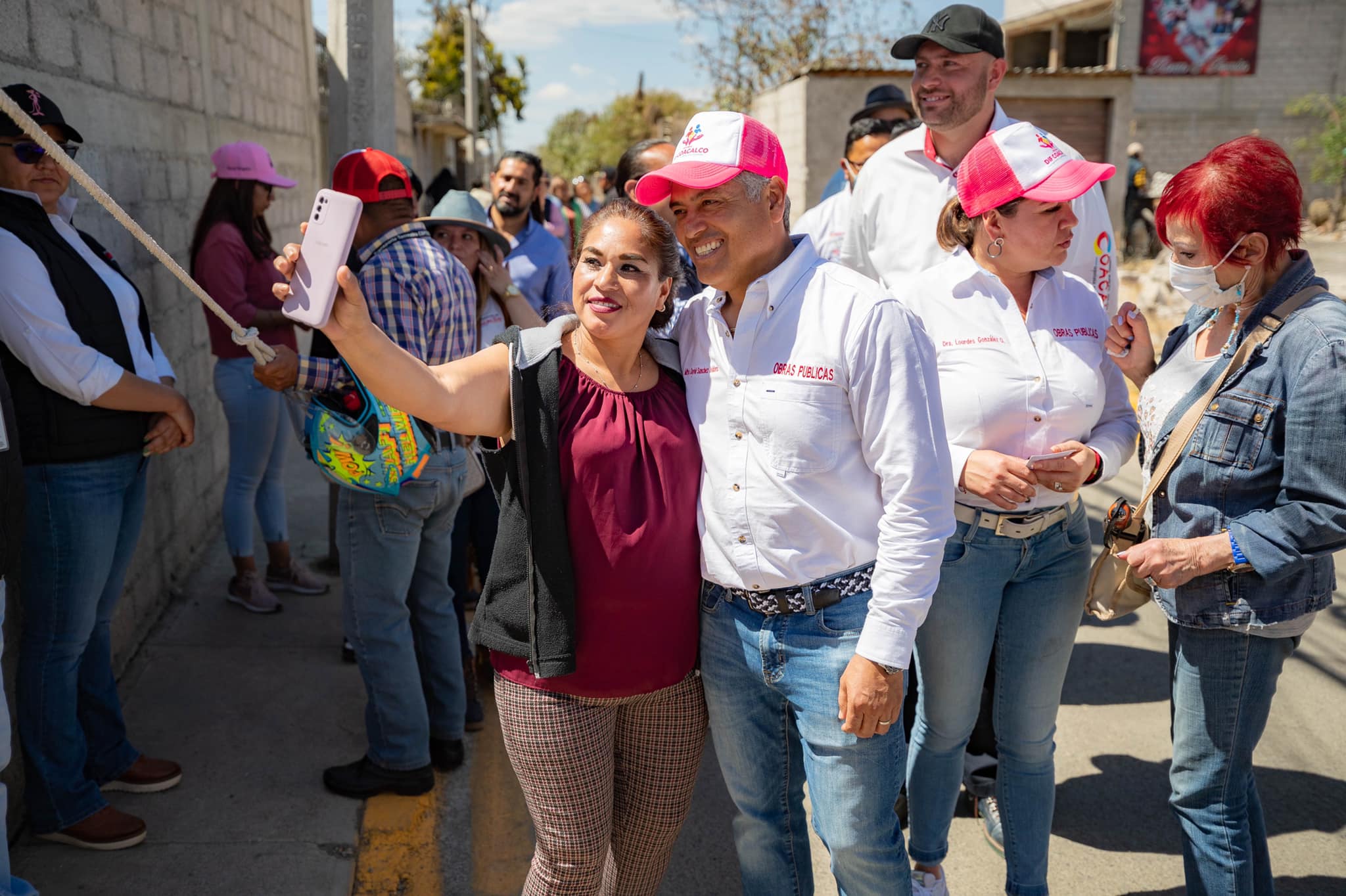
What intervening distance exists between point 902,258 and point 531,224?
237cm

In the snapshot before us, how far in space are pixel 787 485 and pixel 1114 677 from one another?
10.5 ft

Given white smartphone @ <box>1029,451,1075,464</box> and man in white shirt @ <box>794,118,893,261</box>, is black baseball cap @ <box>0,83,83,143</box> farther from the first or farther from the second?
white smartphone @ <box>1029,451,1075,464</box>

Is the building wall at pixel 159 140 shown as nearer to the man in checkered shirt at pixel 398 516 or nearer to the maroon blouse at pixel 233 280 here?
the maroon blouse at pixel 233 280

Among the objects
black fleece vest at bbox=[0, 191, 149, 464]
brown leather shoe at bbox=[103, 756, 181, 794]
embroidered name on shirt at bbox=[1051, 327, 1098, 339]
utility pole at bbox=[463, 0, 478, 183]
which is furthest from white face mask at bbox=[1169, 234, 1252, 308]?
utility pole at bbox=[463, 0, 478, 183]

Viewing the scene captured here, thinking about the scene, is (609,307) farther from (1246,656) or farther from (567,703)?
(1246,656)

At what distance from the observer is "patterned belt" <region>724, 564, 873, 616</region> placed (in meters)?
2.20

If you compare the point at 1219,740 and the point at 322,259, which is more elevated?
the point at 322,259

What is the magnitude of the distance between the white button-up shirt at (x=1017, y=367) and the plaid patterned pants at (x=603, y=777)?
0.93 metres

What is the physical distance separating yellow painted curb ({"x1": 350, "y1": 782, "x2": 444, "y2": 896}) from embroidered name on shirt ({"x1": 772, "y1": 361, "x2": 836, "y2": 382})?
1981 millimetres

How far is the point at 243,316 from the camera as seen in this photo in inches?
190

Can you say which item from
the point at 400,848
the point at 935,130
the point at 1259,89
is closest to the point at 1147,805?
the point at 935,130

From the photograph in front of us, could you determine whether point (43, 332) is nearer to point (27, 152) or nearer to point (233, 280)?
point (27, 152)

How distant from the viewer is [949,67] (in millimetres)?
3467

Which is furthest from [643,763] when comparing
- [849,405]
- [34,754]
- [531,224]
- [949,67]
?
[531,224]
